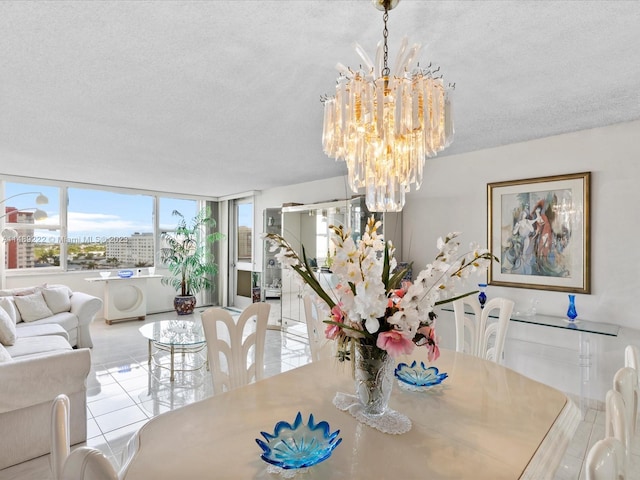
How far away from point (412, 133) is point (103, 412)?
313 centimetres

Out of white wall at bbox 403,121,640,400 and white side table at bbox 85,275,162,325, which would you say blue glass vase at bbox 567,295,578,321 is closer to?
white wall at bbox 403,121,640,400

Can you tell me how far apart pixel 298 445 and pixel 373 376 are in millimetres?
376

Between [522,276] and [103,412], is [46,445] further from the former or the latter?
[522,276]

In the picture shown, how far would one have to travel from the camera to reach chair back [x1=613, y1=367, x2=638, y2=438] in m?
0.96

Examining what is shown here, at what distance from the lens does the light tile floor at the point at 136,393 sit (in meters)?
2.27

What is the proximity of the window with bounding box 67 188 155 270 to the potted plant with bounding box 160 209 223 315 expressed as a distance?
1.41 ft

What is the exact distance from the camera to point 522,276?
11.3ft

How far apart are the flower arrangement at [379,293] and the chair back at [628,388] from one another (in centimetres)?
45

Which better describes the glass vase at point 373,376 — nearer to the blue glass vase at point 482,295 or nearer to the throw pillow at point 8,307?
the blue glass vase at point 482,295

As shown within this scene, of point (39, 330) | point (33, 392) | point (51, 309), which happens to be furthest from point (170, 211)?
point (33, 392)

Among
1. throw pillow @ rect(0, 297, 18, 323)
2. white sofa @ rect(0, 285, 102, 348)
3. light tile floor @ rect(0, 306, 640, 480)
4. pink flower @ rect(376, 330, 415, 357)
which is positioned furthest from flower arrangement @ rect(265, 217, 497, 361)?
throw pillow @ rect(0, 297, 18, 323)

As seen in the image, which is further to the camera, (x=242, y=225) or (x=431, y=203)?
(x=242, y=225)

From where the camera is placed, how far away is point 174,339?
141 inches

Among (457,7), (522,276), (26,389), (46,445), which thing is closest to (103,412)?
(46,445)
